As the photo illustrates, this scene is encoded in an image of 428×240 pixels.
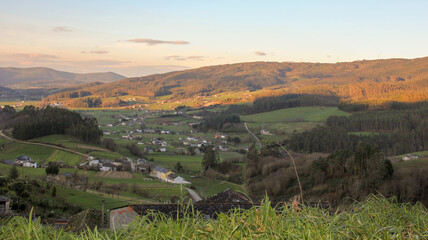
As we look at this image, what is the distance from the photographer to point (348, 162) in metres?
43.7

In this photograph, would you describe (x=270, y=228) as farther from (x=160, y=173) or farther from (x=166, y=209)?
(x=160, y=173)

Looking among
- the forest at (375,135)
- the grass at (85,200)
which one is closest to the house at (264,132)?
the forest at (375,135)

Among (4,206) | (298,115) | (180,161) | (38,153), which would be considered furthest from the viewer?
(298,115)

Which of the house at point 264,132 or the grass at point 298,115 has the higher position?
the grass at point 298,115

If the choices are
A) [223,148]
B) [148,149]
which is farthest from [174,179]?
[223,148]

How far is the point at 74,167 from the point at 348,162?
120ft

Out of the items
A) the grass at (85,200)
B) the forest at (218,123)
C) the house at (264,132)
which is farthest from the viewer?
the forest at (218,123)

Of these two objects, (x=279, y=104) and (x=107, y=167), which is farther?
(x=279, y=104)

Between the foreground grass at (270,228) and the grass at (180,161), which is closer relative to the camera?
Result: the foreground grass at (270,228)

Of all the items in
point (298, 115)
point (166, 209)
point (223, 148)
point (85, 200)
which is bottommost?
point (223, 148)

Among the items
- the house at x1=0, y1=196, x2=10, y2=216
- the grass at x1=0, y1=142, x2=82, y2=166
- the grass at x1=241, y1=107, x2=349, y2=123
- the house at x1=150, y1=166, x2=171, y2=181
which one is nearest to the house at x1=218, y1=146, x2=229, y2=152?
the house at x1=150, y1=166, x2=171, y2=181

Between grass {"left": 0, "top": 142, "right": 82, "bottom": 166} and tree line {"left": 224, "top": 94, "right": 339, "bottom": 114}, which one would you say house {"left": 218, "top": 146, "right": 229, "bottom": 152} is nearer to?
grass {"left": 0, "top": 142, "right": 82, "bottom": 166}

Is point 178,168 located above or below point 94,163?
below

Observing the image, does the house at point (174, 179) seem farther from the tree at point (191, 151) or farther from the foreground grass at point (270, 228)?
the foreground grass at point (270, 228)
